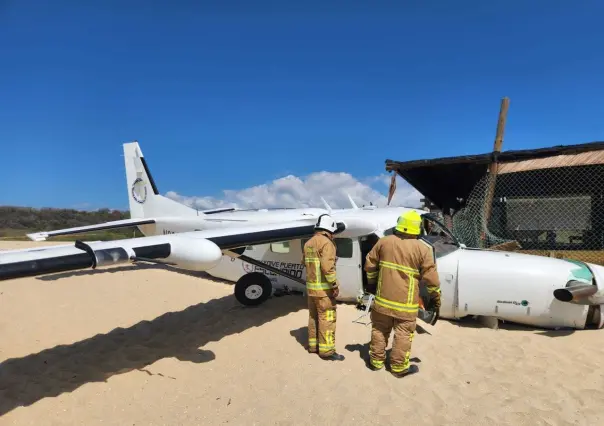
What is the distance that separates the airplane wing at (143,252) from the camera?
331 cm

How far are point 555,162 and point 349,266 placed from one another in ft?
18.1

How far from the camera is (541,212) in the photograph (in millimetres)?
11250

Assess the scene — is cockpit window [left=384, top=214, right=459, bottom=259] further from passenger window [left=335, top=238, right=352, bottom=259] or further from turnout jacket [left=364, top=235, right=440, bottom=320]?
turnout jacket [left=364, top=235, right=440, bottom=320]

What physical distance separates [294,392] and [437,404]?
1.55m

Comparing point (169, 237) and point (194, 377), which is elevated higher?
point (169, 237)

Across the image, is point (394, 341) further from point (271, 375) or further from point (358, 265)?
point (358, 265)

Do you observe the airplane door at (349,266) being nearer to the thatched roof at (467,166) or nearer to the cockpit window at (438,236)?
the cockpit window at (438,236)

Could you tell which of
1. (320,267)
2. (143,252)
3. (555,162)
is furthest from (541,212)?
(143,252)

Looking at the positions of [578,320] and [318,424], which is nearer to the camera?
[318,424]

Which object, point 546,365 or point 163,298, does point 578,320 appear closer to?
point 546,365

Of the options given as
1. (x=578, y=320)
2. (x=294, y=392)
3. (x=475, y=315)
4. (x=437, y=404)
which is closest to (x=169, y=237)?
(x=294, y=392)

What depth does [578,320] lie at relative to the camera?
541 cm

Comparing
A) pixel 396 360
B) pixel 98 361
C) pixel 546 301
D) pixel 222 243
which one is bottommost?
pixel 98 361

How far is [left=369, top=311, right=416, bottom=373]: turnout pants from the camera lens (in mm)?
4379
